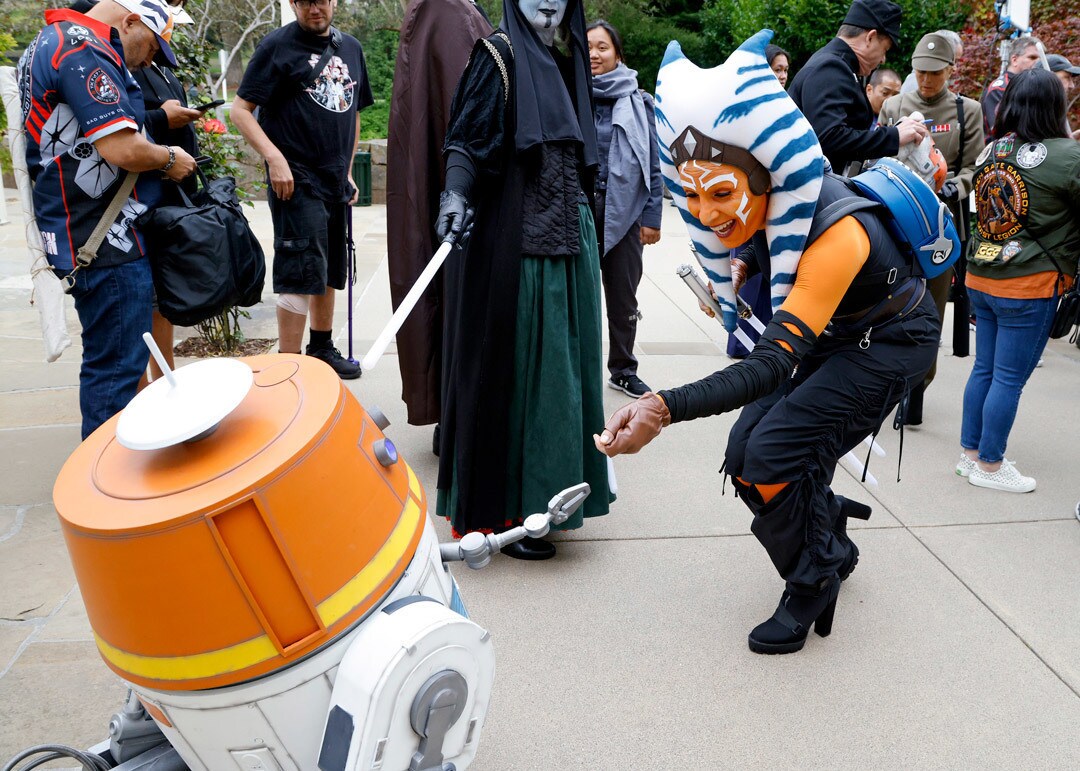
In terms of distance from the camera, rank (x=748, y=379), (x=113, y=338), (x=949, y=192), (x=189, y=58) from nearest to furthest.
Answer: (x=748, y=379), (x=113, y=338), (x=949, y=192), (x=189, y=58)

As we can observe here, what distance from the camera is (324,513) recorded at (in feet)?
4.48

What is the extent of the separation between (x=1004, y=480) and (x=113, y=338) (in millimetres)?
3619

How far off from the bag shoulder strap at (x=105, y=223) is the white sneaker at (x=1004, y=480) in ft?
11.7

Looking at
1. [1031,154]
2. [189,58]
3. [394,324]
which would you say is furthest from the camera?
[189,58]

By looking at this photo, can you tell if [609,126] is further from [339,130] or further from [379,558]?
[379,558]

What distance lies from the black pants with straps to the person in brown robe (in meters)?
1.47

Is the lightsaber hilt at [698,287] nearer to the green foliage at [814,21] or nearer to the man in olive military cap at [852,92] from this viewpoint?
the man in olive military cap at [852,92]

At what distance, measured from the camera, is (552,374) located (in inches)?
116

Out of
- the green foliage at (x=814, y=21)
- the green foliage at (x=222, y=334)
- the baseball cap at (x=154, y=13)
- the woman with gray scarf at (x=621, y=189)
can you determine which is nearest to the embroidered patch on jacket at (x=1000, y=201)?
the woman with gray scarf at (x=621, y=189)

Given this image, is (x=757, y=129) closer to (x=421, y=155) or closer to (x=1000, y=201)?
(x=421, y=155)

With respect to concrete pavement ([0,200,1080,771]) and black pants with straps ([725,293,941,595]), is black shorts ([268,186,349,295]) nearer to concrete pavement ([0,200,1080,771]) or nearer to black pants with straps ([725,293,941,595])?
concrete pavement ([0,200,1080,771])

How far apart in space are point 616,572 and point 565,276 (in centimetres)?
104

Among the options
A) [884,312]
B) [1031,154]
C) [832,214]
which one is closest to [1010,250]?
[1031,154]

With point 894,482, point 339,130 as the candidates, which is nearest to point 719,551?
point 894,482
